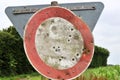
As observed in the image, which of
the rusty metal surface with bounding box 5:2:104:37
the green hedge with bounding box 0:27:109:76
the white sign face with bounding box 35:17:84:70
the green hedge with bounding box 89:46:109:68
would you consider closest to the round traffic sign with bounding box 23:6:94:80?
the white sign face with bounding box 35:17:84:70

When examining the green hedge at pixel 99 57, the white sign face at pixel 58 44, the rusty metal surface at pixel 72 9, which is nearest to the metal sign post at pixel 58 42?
the white sign face at pixel 58 44

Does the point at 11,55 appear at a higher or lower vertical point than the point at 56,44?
lower

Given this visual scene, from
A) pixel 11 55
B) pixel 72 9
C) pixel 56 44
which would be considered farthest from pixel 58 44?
pixel 11 55

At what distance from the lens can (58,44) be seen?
5.21m

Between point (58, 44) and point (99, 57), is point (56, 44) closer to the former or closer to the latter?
point (58, 44)

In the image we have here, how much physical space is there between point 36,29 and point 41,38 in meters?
0.11

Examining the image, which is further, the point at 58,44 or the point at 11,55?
the point at 11,55

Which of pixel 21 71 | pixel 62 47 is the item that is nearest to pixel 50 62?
pixel 62 47

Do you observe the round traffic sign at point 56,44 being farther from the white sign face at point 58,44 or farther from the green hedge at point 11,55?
the green hedge at point 11,55

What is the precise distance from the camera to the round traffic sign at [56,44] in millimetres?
5172

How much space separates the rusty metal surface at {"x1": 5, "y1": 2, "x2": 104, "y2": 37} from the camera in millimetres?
5695

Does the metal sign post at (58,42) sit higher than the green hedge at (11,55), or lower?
higher

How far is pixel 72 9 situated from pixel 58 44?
742 millimetres

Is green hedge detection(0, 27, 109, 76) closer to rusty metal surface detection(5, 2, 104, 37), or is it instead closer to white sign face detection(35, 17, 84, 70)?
rusty metal surface detection(5, 2, 104, 37)
